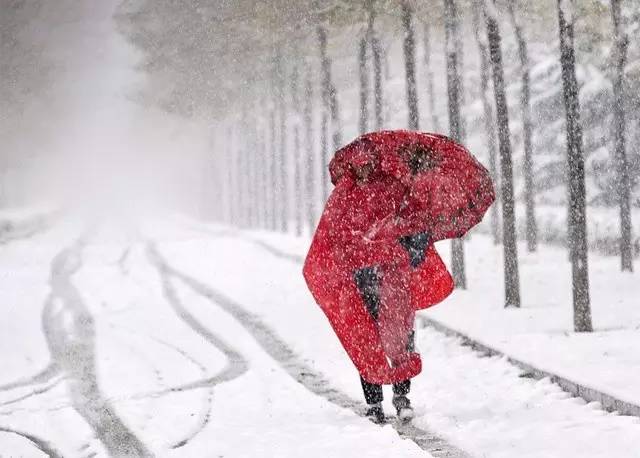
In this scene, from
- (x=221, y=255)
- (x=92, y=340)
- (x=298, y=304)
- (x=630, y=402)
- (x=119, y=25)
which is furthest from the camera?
(x=119, y=25)

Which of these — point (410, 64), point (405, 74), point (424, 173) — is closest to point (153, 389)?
point (424, 173)

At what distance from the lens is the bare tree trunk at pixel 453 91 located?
593 inches

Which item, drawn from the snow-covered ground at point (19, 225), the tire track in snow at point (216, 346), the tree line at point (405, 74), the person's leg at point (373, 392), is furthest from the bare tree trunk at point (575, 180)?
the snow-covered ground at point (19, 225)

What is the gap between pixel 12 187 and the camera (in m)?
61.7

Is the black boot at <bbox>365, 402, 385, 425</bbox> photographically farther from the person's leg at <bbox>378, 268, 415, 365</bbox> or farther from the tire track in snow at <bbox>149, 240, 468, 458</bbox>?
the person's leg at <bbox>378, 268, 415, 365</bbox>

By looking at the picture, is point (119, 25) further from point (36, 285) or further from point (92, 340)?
point (92, 340)

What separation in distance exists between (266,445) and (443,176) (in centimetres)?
226

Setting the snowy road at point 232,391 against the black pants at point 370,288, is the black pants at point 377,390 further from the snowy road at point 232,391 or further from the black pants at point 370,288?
the snowy road at point 232,391

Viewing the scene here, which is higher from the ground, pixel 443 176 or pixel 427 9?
pixel 427 9

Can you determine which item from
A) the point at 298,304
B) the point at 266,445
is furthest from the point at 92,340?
the point at 266,445

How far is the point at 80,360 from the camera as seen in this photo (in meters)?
10.1

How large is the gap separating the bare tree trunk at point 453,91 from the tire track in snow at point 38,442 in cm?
978

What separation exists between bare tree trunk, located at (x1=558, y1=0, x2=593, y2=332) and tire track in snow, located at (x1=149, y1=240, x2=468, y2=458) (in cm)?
356

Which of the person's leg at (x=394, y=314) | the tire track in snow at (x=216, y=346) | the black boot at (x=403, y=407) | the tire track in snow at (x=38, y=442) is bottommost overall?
the tire track in snow at (x=216, y=346)
